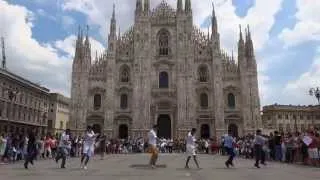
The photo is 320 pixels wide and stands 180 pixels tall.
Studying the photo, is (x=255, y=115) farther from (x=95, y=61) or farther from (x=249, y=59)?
(x=95, y=61)

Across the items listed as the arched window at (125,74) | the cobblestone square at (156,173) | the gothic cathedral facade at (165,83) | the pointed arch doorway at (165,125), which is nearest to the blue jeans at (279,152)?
the cobblestone square at (156,173)

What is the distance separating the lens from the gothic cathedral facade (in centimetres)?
5097

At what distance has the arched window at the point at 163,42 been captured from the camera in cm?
5416

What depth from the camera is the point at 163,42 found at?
2142 inches

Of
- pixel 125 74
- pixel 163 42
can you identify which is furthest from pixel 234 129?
pixel 125 74

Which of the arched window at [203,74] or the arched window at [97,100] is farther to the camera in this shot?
the arched window at [97,100]

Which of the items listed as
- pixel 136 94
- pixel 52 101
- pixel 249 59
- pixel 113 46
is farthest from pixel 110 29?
pixel 52 101

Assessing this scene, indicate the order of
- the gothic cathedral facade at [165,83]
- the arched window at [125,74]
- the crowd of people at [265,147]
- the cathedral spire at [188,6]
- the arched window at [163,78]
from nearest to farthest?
the crowd of people at [265,147]
the gothic cathedral facade at [165,83]
the arched window at [163,78]
the arched window at [125,74]
the cathedral spire at [188,6]

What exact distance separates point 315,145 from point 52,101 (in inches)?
2545

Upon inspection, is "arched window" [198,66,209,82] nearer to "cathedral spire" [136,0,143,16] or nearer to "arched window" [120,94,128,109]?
"arched window" [120,94,128,109]

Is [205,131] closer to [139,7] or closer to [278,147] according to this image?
[139,7]

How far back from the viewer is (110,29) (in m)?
53.8

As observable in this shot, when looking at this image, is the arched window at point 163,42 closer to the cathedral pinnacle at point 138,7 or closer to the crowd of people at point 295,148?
the cathedral pinnacle at point 138,7

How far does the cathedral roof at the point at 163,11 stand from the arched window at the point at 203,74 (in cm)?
870
